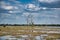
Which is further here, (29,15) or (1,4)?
(29,15)

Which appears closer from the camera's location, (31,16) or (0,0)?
(0,0)

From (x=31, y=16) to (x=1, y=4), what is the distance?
2.05 meters

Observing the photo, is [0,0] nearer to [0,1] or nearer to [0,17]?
[0,1]

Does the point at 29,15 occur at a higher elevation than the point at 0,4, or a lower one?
lower

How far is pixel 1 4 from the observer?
8375 mm

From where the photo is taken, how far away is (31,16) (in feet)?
32.1

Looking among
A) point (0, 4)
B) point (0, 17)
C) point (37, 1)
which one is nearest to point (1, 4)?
point (0, 4)

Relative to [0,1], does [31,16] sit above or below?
below

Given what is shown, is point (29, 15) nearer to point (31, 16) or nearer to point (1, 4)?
point (31, 16)

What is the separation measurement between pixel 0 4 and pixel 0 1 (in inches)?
5.5

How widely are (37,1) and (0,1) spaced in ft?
5.64

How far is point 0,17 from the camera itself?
28.7ft

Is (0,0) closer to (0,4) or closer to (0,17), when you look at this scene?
(0,4)

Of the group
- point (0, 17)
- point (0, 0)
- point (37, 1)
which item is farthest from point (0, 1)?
point (37, 1)
